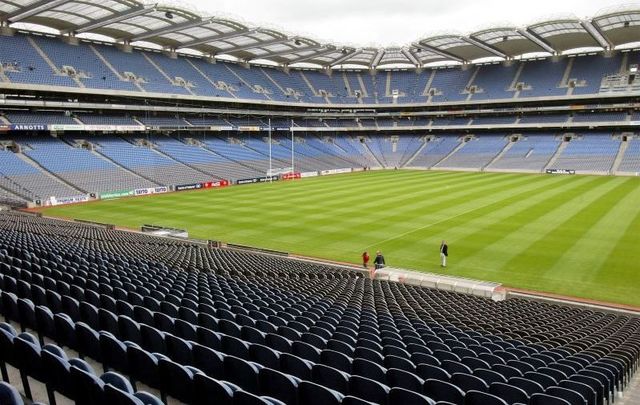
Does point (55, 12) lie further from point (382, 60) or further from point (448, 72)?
point (448, 72)

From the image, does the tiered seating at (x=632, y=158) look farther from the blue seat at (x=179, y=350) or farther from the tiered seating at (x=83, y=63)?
the blue seat at (x=179, y=350)

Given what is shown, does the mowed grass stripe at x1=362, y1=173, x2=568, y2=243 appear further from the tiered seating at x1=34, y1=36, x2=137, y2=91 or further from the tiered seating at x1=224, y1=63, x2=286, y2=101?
the tiered seating at x1=34, y1=36, x2=137, y2=91

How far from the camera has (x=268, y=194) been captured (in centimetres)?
4934

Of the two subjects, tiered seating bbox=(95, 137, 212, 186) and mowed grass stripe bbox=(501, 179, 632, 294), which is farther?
tiered seating bbox=(95, 137, 212, 186)

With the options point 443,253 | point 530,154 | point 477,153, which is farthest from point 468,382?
point 477,153

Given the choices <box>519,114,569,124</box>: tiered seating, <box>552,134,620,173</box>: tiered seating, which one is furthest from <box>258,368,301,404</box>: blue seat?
<box>519,114,569,124</box>: tiered seating

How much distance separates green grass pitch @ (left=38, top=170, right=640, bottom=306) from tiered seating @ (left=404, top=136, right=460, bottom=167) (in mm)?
28826

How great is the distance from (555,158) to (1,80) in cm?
7022

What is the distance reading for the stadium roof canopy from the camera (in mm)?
48031

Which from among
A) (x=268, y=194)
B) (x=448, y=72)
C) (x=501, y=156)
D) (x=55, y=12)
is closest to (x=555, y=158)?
(x=501, y=156)

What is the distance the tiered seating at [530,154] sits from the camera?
234 feet

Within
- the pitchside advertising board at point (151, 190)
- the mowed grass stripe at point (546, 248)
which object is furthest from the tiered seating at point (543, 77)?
the pitchside advertising board at point (151, 190)

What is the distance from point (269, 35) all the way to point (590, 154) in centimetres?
4782

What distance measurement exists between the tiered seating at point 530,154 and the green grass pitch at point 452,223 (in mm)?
16431
